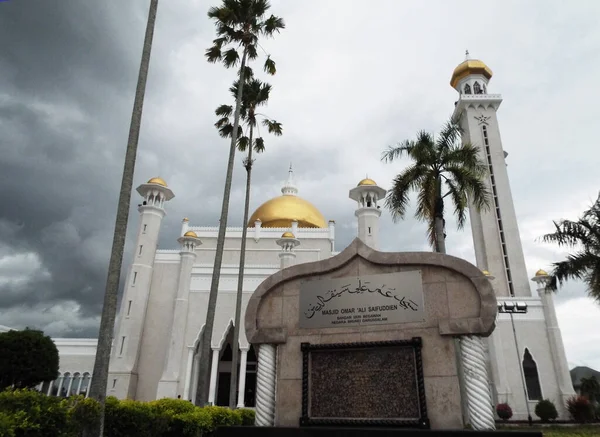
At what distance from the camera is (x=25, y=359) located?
75.8 ft

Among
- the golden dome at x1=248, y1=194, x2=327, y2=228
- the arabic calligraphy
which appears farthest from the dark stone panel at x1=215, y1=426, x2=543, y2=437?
the golden dome at x1=248, y1=194, x2=327, y2=228

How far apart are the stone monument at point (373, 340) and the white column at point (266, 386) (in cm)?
2

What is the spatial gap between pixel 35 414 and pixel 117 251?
11.9 ft

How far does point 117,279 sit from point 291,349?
4145mm

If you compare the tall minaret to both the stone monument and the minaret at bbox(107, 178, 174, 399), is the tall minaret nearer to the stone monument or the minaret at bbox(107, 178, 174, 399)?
the minaret at bbox(107, 178, 174, 399)

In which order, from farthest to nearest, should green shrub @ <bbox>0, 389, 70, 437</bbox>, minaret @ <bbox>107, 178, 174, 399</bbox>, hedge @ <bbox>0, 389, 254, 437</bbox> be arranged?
minaret @ <bbox>107, 178, 174, 399</bbox> < hedge @ <bbox>0, 389, 254, 437</bbox> < green shrub @ <bbox>0, 389, 70, 437</bbox>

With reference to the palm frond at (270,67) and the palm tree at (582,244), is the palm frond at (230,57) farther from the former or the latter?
the palm tree at (582,244)

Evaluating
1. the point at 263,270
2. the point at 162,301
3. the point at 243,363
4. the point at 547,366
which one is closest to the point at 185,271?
the point at 162,301

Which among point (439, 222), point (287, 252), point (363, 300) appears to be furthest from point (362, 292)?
point (287, 252)

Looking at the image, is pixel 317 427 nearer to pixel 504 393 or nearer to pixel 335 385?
pixel 335 385

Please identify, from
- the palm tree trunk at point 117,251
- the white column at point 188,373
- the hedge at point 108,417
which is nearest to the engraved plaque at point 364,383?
the hedge at point 108,417

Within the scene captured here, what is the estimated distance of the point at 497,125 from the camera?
4162 cm

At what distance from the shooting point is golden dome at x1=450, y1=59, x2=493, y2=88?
144 ft

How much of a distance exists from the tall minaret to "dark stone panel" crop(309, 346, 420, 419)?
27467 mm
